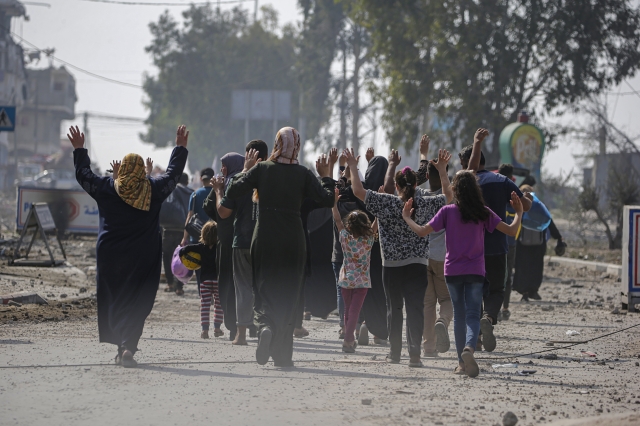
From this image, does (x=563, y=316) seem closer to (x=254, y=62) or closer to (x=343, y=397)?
(x=343, y=397)

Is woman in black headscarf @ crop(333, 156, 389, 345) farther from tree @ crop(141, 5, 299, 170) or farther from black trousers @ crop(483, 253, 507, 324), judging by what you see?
tree @ crop(141, 5, 299, 170)

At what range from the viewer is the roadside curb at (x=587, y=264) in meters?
20.1

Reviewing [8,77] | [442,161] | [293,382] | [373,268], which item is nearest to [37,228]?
[373,268]

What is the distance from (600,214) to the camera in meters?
28.1

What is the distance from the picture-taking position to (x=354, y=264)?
903cm

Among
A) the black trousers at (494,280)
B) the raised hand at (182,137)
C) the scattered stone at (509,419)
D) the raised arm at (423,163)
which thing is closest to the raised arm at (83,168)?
the raised hand at (182,137)

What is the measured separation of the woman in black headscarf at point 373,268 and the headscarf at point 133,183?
6.74 feet

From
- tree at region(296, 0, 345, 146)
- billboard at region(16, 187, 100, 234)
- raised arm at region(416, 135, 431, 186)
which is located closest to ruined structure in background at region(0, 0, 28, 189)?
tree at region(296, 0, 345, 146)

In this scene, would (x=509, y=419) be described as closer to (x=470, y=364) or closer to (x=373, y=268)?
(x=470, y=364)

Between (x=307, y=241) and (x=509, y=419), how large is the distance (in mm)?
2957

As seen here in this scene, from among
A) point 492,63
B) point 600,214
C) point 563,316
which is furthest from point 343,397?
point 492,63

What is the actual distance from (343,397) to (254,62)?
2850 inches

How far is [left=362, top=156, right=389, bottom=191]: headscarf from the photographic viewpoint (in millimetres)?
9469

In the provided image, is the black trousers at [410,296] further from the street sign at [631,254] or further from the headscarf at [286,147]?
the street sign at [631,254]
